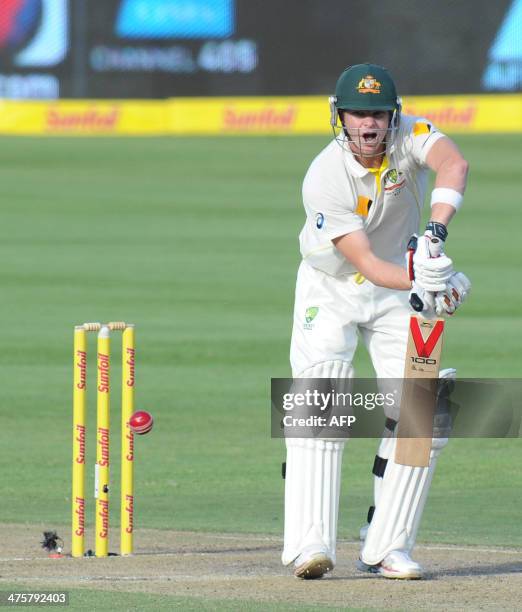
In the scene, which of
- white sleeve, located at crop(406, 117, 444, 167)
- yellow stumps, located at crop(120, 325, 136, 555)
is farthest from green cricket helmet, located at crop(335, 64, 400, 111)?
yellow stumps, located at crop(120, 325, 136, 555)

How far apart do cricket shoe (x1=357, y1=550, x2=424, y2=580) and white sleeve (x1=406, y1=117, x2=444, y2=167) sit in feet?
4.57

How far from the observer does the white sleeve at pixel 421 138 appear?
17.9 ft

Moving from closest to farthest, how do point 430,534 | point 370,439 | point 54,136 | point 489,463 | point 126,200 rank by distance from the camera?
point 430,534
point 489,463
point 370,439
point 126,200
point 54,136

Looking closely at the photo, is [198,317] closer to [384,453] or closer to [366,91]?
[384,453]

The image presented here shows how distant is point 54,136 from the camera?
102 ft

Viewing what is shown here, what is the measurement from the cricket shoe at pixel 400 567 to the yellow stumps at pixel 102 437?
1.10 m

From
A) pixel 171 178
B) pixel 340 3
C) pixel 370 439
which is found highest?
pixel 340 3

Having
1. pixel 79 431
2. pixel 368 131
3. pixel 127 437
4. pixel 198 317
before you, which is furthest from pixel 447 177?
pixel 198 317

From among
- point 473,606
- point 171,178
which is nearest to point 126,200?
point 171,178

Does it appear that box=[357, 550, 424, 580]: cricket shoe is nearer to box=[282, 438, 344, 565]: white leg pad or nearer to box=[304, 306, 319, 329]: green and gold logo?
box=[282, 438, 344, 565]: white leg pad

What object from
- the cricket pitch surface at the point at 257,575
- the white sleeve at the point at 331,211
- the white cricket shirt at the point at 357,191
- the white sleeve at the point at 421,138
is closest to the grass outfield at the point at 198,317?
the cricket pitch surface at the point at 257,575

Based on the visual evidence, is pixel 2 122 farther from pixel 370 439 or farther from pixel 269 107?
pixel 370 439

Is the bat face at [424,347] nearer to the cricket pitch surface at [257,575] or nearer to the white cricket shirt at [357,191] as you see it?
the white cricket shirt at [357,191]

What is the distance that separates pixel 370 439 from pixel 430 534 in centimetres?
259
